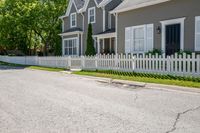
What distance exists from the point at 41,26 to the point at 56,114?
113 ft

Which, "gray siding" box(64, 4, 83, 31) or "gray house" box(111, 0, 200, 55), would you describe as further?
"gray siding" box(64, 4, 83, 31)

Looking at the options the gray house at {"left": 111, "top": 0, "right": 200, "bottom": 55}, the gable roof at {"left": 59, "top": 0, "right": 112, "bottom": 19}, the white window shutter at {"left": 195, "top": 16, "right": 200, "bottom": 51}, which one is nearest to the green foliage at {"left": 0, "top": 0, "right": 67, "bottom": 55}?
the gable roof at {"left": 59, "top": 0, "right": 112, "bottom": 19}

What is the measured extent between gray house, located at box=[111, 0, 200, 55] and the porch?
3.78 m

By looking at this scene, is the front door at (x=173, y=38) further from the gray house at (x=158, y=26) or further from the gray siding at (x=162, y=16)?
the gray siding at (x=162, y=16)

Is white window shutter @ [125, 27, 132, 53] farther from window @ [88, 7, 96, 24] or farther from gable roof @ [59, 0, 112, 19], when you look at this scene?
window @ [88, 7, 96, 24]

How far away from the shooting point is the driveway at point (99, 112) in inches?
246

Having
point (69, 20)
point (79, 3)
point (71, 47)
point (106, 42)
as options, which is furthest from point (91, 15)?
point (69, 20)

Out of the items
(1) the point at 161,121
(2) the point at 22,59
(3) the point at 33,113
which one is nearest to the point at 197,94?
(1) the point at 161,121

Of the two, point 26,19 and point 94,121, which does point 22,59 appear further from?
point 94,121

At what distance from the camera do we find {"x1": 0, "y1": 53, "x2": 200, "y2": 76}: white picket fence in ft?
47.4

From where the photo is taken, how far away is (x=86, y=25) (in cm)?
3155

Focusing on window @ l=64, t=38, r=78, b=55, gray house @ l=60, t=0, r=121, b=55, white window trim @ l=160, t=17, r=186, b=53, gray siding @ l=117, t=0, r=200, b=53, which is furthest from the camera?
window @ l=64, t=38, r=78, b=55

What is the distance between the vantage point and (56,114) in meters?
7.59

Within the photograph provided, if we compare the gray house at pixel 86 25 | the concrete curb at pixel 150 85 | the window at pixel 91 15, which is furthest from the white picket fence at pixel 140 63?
the window at pixel 91 15
